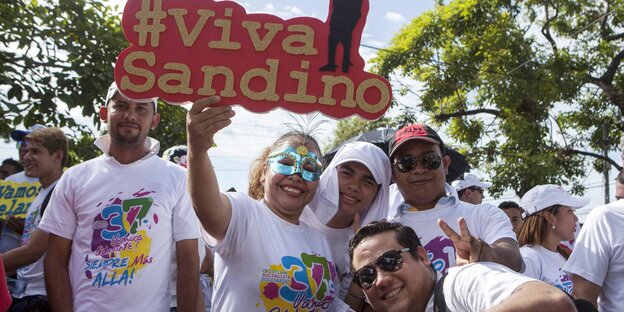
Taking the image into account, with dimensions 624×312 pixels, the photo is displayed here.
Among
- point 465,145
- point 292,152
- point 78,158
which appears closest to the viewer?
→ point 292,152

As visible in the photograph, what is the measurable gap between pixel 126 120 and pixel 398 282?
1.58 m

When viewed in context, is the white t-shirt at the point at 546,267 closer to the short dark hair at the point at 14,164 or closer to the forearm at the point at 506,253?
the forearm at the point at 506,253

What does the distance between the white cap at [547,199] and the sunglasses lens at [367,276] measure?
2.68 m

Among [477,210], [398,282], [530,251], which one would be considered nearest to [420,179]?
[477,210]

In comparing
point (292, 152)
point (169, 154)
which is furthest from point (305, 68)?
point (169, 154)

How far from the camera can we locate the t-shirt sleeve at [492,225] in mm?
2795

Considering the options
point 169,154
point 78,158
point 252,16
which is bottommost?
point 78,158

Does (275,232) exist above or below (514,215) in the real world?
above

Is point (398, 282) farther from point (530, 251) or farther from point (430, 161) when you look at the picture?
point (530, 251)

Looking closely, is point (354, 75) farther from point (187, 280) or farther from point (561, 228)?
point (561, 228)

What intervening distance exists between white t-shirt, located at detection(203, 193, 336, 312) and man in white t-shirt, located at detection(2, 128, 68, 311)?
4.49 feet

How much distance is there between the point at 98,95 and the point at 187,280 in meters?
3.79

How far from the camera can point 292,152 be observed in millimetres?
2689

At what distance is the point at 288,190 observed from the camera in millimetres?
2672
